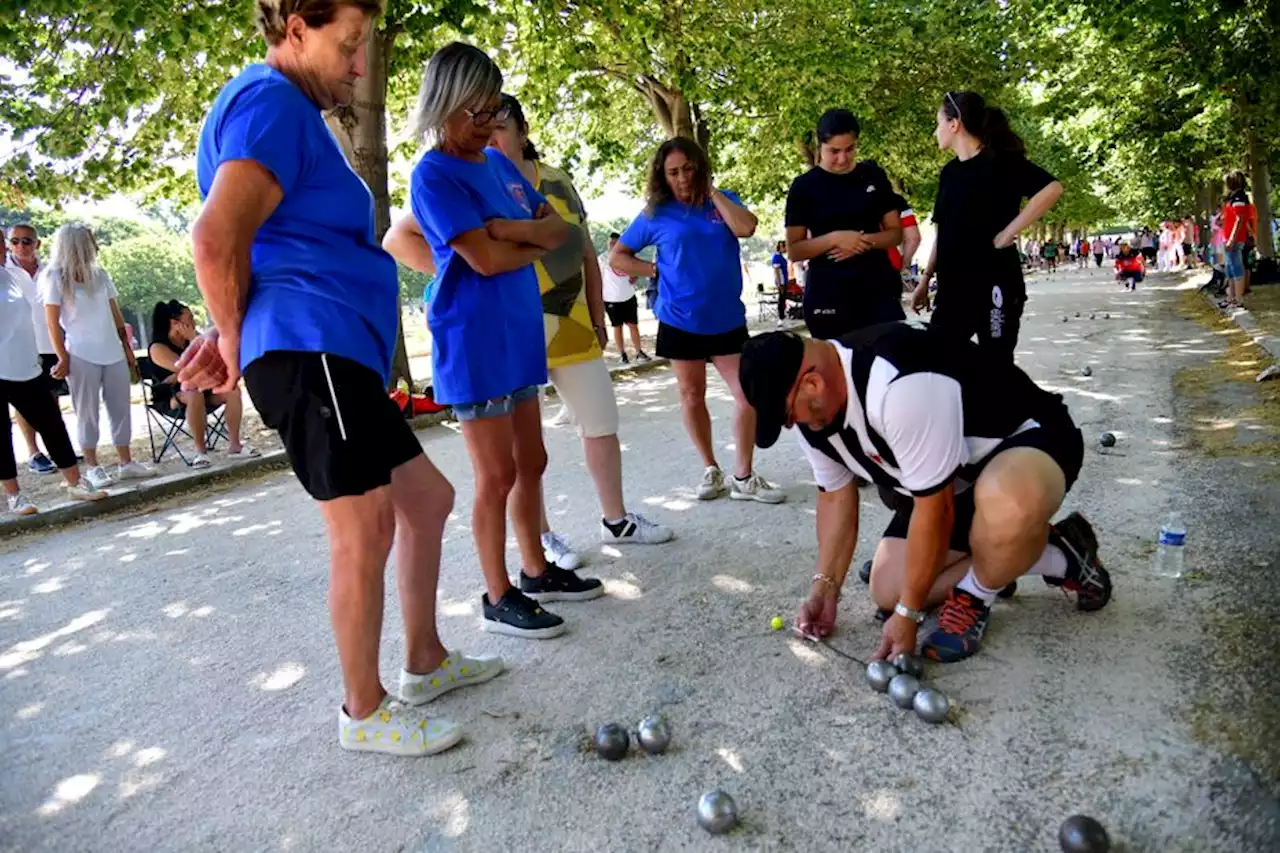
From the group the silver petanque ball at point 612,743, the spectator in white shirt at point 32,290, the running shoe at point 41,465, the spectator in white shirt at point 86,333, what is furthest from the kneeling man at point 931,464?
the running shoe at point 41,465

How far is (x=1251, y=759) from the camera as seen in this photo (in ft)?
7.74

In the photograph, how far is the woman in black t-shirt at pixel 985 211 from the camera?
15.3 ft

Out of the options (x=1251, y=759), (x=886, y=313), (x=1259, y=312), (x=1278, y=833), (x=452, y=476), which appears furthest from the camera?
(x=1259, y=312)

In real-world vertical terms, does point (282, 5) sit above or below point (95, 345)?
above

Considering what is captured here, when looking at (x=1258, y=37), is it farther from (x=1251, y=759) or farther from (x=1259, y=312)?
(x=1251, y=759)

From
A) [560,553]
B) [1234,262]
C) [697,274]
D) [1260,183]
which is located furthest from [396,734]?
[1260,183]

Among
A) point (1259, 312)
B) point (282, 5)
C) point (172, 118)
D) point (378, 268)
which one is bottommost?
point (1259, 312)

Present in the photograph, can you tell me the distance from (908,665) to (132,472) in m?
7.19

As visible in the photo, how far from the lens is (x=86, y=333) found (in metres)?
7.36

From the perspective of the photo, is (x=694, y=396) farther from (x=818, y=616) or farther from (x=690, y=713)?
(x=690, y=713)

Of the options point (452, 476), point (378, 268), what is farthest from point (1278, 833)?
point (452, 476)

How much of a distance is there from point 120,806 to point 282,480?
5.12 m

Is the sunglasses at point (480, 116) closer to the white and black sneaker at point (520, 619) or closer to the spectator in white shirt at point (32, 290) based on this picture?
the white and black sneaker at point (520, 619)

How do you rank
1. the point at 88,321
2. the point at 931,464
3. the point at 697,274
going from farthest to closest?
1. the point at 88,321
2. the point at 697,274
3. the point at 931,464
